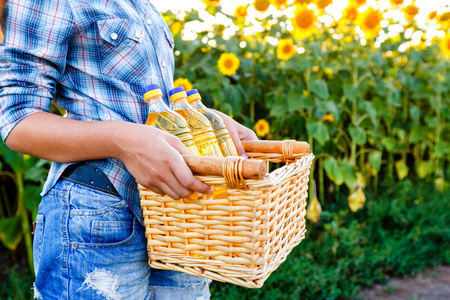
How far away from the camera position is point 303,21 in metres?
2.28

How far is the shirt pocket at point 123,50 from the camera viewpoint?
771 mm

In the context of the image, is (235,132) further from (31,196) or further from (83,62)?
(31,196)

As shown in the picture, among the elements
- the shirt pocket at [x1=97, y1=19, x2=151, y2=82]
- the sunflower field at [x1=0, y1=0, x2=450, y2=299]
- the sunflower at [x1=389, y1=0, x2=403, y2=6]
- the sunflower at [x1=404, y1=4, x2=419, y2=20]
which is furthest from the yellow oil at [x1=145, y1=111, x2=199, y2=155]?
the sunflower at [x1=404, y1=4, x2=419, y2=20]

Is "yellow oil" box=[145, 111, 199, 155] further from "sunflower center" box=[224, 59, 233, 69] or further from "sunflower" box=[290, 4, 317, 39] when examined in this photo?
"sunflower" box=[290, 4, 317, 39]

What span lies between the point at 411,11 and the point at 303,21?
93cm

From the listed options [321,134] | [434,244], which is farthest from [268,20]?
[434,244]

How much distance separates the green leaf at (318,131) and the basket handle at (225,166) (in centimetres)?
171

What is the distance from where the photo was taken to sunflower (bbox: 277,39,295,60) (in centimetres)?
232

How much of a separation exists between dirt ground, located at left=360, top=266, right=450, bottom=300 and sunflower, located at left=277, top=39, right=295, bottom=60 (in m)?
1.31

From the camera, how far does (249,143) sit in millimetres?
1010

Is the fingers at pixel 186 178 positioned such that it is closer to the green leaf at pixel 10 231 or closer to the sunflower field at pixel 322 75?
the sunflower field at pixel 322 75

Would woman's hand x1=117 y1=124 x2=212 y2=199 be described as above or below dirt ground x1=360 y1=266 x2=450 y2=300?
above

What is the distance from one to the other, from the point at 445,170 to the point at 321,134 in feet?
6.85

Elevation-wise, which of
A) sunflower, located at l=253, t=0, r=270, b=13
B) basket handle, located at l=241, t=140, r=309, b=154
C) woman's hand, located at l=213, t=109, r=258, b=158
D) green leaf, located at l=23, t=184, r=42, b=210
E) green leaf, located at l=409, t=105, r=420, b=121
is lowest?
green leaf, located at l=23, t=184, r=42, b=210
